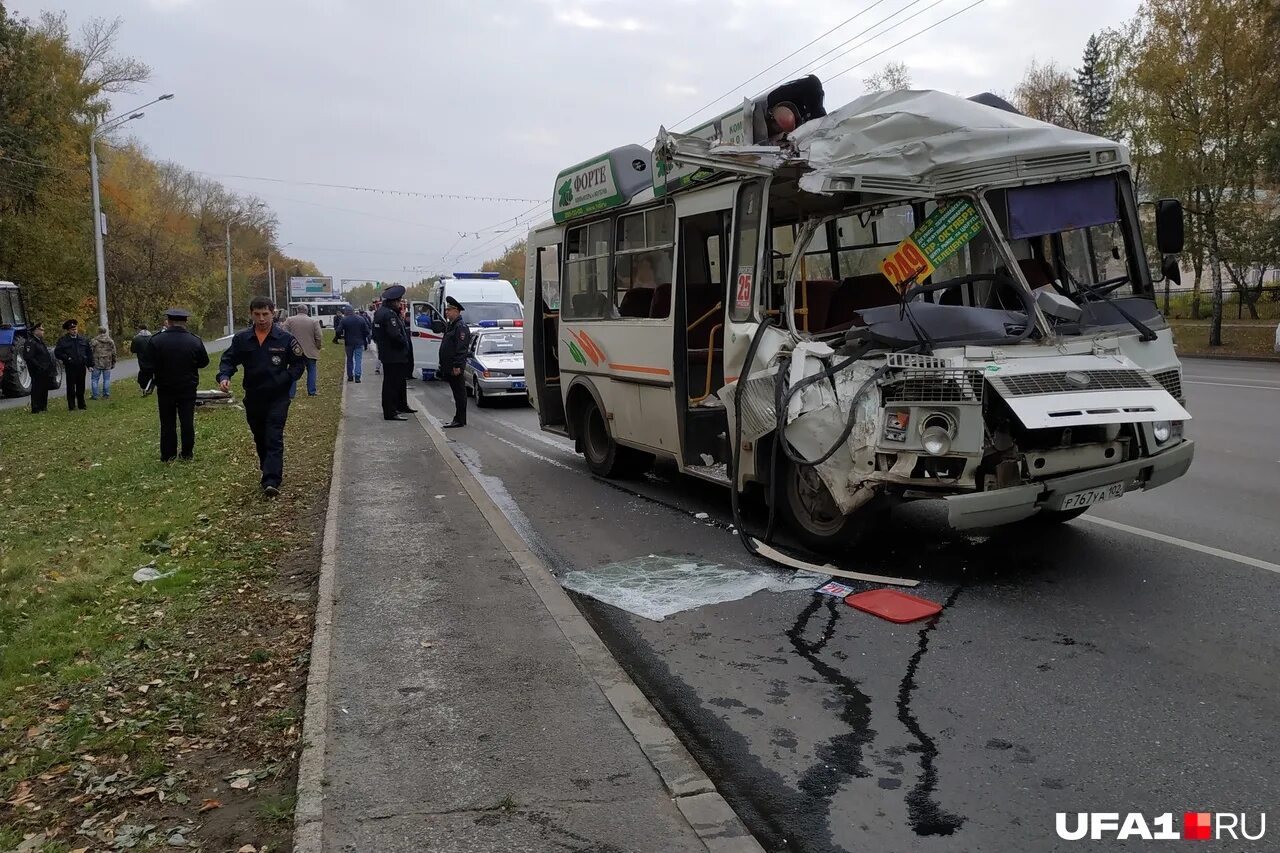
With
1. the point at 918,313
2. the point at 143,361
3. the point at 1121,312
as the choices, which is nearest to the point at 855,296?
the point at 918,313

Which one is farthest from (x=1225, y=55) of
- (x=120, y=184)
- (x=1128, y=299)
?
(x=120, y=184)

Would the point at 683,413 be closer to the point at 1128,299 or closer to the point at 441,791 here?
the point at 1128,299

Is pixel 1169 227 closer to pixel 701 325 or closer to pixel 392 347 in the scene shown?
pixel 701 325

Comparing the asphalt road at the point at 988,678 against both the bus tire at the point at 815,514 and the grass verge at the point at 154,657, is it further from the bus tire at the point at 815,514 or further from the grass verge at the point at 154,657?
the grass verge at the point at 154,657

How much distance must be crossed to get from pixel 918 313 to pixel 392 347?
1015cm

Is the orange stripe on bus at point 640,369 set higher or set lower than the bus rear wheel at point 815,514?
higher

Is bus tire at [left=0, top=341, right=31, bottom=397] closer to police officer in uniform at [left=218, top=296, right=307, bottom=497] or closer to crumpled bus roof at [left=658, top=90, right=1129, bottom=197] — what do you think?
police officer in uniform at [left=218, top=296, right=307, bottom=497]

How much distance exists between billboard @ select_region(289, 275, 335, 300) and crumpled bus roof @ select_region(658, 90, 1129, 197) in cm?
8549

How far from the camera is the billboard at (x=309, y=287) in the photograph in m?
86.5

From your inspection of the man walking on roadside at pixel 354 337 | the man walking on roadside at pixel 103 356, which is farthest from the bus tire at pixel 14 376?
the man walking on roadside at pixel 354 337

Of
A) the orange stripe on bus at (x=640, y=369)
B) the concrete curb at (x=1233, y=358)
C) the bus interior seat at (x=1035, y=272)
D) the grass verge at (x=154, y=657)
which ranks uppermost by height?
the bus interior seat at (x=1035, y=272)

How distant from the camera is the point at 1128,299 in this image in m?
6.19

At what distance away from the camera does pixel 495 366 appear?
18047 millimetres

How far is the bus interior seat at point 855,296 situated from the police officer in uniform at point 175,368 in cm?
702
